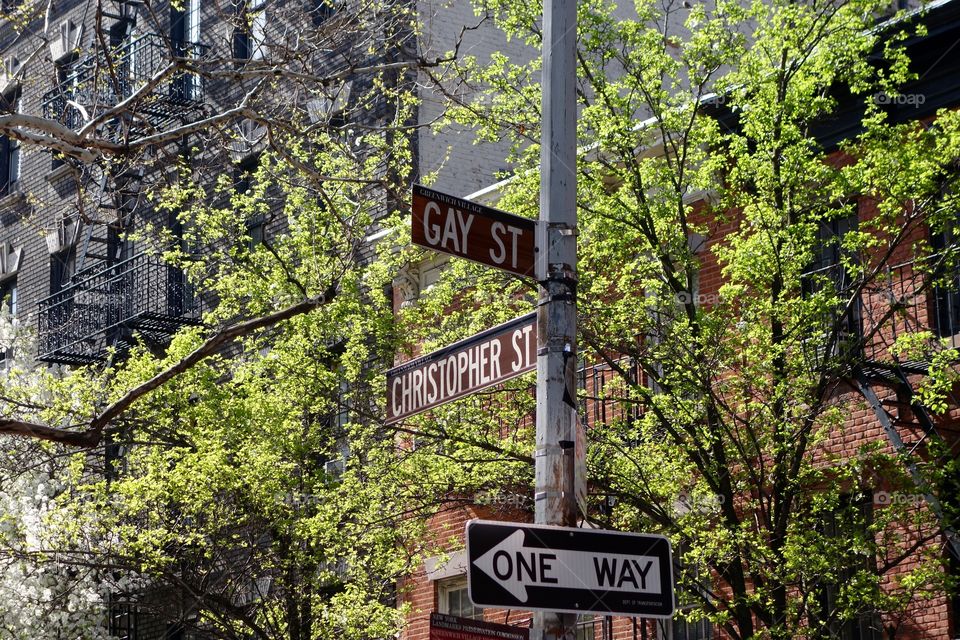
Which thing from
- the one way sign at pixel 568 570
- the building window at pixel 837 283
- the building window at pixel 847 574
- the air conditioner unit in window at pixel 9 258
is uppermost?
the air conditioner unit in window at pixel 9 258

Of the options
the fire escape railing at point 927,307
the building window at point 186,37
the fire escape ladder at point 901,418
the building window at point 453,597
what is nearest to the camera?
the fire escape ladder at point 901,418

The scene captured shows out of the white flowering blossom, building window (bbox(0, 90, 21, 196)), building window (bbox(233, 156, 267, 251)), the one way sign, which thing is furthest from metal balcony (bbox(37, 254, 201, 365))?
the one way sign

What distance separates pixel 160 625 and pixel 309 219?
11.3 m

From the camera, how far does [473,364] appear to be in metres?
8.16

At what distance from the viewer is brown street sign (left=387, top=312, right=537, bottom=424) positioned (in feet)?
26.4

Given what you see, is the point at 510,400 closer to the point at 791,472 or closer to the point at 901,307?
the point at 791,472

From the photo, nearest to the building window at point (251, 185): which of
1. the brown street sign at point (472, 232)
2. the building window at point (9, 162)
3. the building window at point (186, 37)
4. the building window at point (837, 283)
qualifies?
the building window at point (186, 37)

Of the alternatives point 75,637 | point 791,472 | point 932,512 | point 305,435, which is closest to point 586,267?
point 791,472

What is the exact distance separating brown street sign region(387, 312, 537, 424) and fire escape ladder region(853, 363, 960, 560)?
6.37 metres

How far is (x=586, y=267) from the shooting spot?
15.5 meters

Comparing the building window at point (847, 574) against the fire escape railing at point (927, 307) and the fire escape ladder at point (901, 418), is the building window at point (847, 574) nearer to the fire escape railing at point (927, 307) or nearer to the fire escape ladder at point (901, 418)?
the fire escape ladder at point (901, 418)

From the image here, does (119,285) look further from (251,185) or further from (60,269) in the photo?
(60,269)

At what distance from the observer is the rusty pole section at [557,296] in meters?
7.75

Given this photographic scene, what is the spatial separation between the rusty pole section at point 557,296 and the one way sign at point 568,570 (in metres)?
0.28
